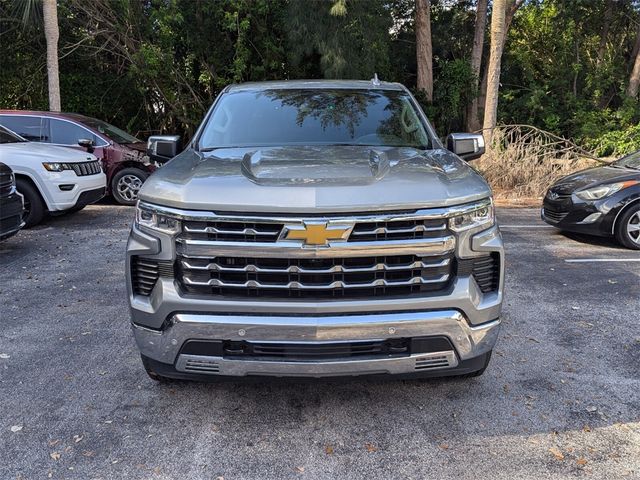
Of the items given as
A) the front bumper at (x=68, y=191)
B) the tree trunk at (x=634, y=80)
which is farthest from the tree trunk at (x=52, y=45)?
the tree trunk at (x=634, y=80)

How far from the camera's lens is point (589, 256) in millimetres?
7211

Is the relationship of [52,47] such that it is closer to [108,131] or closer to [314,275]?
[108,131]

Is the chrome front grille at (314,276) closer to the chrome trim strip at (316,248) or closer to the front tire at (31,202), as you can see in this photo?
the chrome trim strip at (316,248)

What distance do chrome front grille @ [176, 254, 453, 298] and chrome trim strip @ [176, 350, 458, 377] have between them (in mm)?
342

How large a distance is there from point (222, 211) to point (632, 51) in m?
25.4

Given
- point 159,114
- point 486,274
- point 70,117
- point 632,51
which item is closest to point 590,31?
point 632,51

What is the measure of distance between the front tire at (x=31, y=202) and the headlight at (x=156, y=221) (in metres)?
6.28

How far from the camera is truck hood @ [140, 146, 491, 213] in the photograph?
2.86 meters

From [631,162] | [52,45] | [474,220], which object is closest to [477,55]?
[631,162]

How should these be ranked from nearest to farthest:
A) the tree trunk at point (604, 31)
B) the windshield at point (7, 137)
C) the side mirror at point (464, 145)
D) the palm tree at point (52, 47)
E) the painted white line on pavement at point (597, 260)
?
1. the side mirror at point (464, 145)
2. the painted white line on pavement at point (597, 260)
3. the windshield at point (7, 137)
4. the palm tree at point (52, 47)
5. the tree trunk at point (604, 31)

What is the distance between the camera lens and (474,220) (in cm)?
303

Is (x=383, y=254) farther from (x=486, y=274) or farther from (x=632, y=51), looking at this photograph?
(x=632, y=51)

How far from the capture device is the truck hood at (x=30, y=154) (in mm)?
8250

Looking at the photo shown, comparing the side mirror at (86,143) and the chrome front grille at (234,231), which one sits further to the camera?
the side mirror at (86,143)
